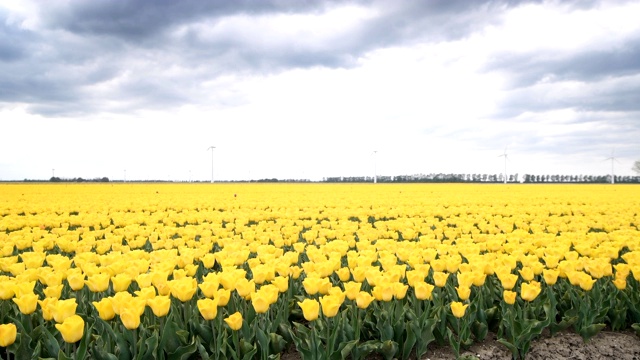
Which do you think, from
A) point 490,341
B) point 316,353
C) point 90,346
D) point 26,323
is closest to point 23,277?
point 26,323

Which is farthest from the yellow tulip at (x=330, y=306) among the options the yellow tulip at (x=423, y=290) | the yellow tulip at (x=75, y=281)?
the yellow tulip at (x=75, y=281)

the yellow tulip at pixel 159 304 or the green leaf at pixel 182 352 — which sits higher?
the yellow tulip at pixel 159 304

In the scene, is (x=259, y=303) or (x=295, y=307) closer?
(x=259, y=303)

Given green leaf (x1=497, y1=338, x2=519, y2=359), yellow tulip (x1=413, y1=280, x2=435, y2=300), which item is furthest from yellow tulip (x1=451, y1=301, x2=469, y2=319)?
green leaf (x1=497, y1=338, x2=519, y2=359)

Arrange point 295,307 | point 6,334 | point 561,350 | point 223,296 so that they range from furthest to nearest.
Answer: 1. point 295,307
2. point 561,350
3. point 223,296
4. point 6,334

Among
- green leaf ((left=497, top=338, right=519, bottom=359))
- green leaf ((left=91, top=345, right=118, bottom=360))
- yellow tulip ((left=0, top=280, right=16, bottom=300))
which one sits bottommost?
green leaf ((left=497, top=338, right=519, bottom=359))

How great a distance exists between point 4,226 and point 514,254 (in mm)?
12377

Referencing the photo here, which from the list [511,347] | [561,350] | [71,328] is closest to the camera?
[71,328]

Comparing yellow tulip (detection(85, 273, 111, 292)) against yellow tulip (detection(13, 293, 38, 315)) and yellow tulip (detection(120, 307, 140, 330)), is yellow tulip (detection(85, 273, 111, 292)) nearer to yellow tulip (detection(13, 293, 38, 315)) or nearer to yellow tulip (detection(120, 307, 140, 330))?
yellow tulip (detection(13, 293, 38, 315))

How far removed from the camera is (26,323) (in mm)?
4898

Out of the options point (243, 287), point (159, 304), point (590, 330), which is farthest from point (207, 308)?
point (590, 330)

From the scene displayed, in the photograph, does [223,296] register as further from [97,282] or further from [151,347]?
[97,282]

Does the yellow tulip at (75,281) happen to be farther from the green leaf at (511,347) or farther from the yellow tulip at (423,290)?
the green leaf at (511,347)

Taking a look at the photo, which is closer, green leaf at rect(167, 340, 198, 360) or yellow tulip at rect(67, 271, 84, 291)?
green leaf at rect(167, 340, 198, 360)
